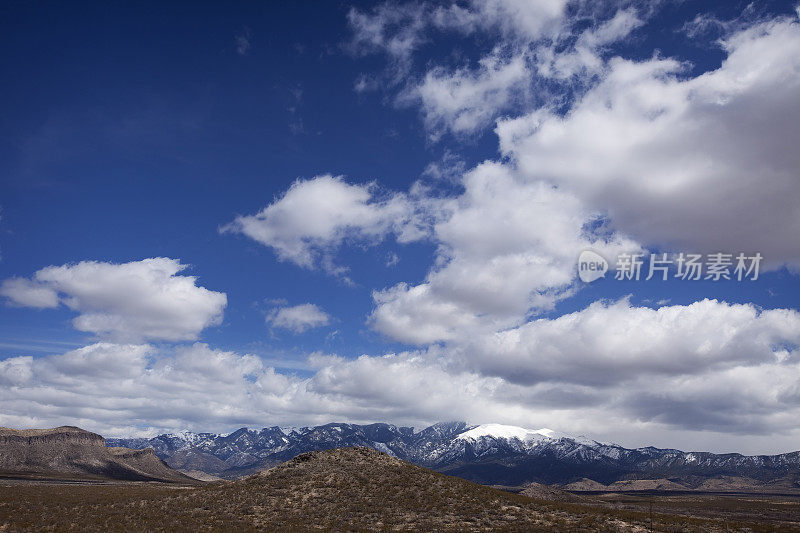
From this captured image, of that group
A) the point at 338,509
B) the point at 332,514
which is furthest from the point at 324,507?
the point at 332,514

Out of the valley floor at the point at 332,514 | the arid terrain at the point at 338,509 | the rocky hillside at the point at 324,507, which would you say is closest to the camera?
the valley floor at the point at 332,514

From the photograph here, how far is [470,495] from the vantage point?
232 ft

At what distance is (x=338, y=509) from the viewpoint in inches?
2584

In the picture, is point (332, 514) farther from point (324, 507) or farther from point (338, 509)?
point (324, 507)

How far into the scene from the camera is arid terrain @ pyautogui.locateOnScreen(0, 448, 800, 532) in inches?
2281

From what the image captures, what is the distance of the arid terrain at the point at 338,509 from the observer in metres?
57.9

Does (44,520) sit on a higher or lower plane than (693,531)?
lower

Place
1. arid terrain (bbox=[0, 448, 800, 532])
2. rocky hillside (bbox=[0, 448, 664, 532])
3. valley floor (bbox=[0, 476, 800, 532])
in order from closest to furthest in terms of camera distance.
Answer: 1. valley floor (bbox=[0, 476, 800, 532])
2. arid terrain (bbox=[0, 448, 800, 532])
3. rocky hillside (bbox=[0, 448, 664, 532])

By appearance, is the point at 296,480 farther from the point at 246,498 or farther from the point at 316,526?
the point at 316,526

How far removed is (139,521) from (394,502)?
102 ft

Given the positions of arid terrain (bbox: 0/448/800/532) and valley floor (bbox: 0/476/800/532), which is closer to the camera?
valley floor (bbox: 0/476/800/532)

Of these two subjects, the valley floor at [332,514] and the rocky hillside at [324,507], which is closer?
A: the valley floor at [332,514]

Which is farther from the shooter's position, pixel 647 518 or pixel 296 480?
pixel 296 480

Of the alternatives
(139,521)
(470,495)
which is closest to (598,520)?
(470,495)
